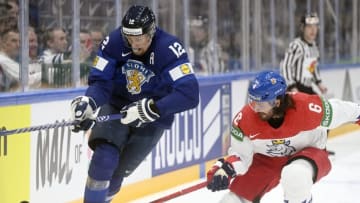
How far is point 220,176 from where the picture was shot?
11.4ft

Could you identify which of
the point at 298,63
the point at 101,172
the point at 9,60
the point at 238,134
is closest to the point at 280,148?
the point at 238,134

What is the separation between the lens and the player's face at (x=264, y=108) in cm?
343

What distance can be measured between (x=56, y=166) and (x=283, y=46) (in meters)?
4.18

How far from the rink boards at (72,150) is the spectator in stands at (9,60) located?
0.40 feet

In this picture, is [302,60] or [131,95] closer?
[131,95]

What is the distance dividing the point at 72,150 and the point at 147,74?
1.17 m

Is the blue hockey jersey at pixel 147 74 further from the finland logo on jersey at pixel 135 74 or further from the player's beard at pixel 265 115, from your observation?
the player's beard at pixel 265 115

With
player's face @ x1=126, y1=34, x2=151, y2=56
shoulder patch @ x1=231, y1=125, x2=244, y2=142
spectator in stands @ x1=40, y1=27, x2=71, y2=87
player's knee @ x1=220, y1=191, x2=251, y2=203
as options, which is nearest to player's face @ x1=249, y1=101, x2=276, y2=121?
shoulder patch @ x1=231, y1=125, x2=244, y2=142

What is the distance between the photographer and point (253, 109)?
353 cm

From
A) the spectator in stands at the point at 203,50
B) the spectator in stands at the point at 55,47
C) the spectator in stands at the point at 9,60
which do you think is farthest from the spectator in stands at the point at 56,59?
the spectator in stands at the point at 203,50

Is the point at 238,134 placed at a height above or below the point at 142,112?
below

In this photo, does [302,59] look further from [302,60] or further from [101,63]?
[101,63]

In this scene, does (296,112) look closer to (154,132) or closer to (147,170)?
(154,132)

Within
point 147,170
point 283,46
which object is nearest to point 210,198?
point 147,170
